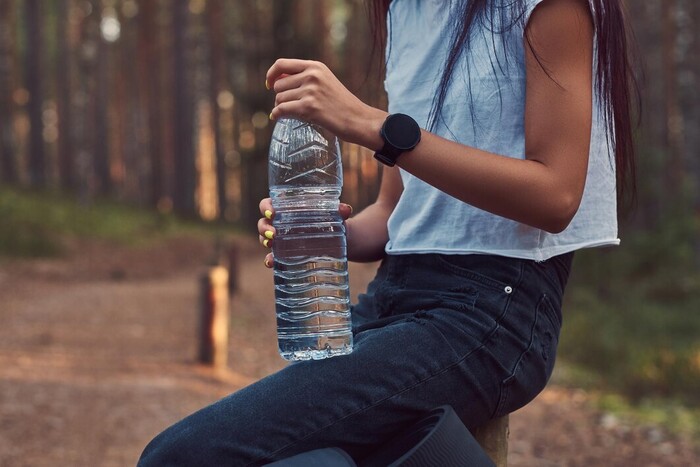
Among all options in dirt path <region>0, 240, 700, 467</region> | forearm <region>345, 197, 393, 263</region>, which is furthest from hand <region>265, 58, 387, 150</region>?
dirt path <region>0, 240, 700, 467</region>

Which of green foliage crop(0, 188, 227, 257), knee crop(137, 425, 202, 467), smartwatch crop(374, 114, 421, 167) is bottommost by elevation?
green foliage crop(0, 188, 227, 257)

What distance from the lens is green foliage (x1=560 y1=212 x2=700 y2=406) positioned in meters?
9.83

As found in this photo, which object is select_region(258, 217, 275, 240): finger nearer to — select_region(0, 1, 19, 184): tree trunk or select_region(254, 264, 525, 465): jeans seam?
select_region(254, 264, 525, 465): jeans seam

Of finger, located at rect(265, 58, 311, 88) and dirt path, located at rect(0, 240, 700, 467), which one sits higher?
finger, located at rect(265, 58, 311, 88)

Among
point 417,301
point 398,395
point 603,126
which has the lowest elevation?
point 398,395

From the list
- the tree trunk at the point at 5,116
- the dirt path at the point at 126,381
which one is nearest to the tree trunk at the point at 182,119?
the tree trunk at the point at 5,116

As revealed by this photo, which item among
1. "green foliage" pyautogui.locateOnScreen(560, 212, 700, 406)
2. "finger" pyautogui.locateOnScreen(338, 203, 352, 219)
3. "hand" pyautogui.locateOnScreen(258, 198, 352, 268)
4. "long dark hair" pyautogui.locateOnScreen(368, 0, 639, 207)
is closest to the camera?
"long dark hair" pyautogui.locateOnScreen(368, 0, 639, 207)

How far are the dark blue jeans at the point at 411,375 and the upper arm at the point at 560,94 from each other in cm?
27

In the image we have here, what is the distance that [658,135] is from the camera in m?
25.8

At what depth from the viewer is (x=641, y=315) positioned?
42.5ft

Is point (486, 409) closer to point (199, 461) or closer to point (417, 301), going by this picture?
point (417, 301)

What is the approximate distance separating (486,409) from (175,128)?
2902 centimetres

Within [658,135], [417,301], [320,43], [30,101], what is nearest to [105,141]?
[30,101]

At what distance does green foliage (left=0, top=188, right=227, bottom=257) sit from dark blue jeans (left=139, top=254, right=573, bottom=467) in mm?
15811
